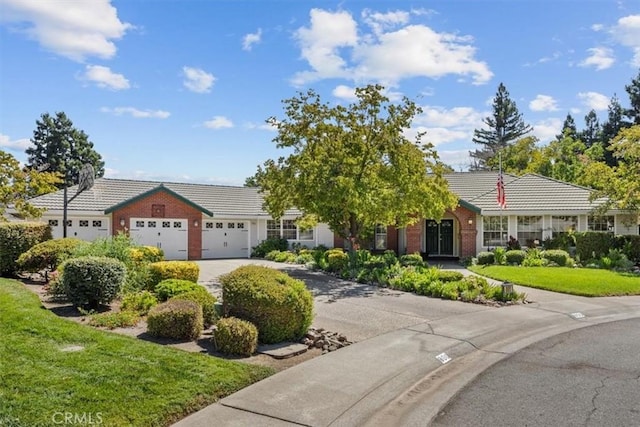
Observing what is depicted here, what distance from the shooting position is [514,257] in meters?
21.9

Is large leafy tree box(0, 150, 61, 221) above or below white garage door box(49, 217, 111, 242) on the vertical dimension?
above

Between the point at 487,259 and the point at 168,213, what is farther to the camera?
the point at 168,213

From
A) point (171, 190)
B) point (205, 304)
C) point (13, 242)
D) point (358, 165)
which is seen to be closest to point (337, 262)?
point (358, 165)

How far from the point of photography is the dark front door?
26.8m

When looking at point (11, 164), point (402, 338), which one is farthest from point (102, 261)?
point (402, 338)

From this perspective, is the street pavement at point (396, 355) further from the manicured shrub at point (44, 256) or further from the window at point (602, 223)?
the window at point (602, 223)

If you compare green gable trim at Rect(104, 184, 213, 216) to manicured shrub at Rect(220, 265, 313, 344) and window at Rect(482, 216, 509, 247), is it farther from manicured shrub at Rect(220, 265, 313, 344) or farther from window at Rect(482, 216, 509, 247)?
manicured shrub at Rect(220, 265, 313, 344)

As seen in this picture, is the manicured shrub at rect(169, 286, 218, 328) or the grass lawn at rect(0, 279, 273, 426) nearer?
the grass lawn at rect(0, 279, 273, 426)

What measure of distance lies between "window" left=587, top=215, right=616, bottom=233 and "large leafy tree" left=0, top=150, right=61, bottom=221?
2402 centimetres

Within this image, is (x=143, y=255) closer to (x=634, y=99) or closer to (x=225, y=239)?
(x=225, y=239)

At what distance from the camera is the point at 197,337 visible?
840 centimetres

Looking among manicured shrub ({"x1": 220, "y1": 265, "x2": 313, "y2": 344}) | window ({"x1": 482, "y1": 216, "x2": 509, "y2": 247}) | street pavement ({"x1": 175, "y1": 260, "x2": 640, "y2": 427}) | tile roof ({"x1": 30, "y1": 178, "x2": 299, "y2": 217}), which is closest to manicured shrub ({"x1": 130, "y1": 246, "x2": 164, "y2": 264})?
street pavement ({"x1": 175, "y1": 260, "x2": 640, "y2": 427})

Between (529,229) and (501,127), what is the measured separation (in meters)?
40.2

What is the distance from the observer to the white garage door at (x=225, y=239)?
2881 centimetres
